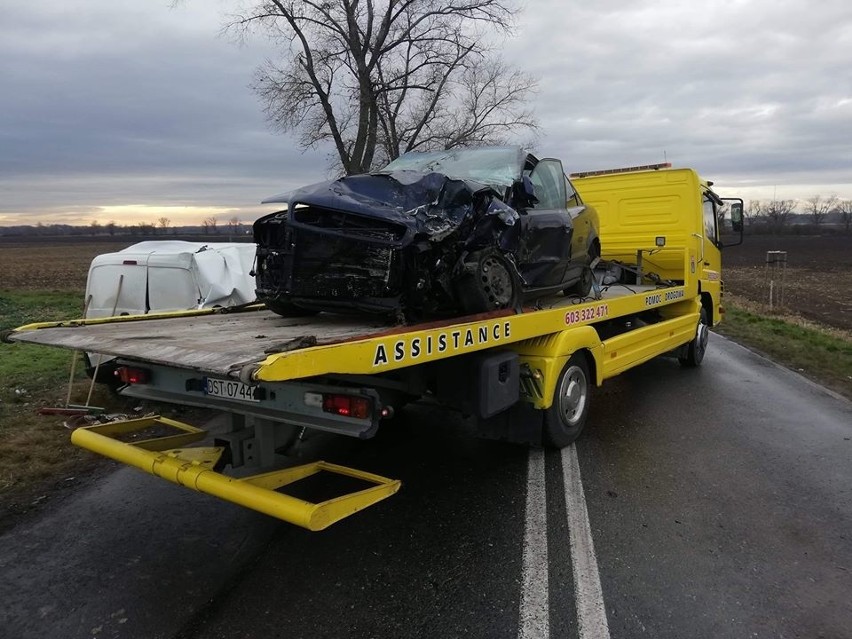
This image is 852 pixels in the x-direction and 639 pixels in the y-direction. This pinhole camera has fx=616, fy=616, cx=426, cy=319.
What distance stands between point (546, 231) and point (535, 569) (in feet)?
9.90

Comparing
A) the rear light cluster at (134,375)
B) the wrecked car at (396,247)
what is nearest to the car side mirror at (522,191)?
the wrecked car at (396,247)

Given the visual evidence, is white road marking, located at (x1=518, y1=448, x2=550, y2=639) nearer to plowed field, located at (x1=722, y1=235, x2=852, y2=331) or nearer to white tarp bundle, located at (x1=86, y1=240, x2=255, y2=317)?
white tarp bundle, located at (x1=86, y1=240, x2=255, y2=317)

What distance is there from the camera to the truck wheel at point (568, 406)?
16.6 ft

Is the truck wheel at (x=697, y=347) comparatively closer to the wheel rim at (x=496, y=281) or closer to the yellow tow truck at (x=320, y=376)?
the yellow tow truck at (x=320, y=376)

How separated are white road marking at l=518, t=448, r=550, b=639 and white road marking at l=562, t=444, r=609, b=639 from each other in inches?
6.3

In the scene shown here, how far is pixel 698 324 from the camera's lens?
9.35 metres

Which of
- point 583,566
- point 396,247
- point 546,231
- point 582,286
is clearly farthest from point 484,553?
point 582,286

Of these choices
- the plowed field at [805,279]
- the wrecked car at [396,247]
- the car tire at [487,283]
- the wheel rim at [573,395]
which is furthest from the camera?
the plowed field at [805,279]

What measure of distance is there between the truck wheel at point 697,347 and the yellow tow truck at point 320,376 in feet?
9.04

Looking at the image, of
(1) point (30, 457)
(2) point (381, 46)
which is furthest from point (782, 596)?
(2) point (381, 46)

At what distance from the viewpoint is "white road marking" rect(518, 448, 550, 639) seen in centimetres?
290

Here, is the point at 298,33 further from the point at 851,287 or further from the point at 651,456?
the point at 851,287

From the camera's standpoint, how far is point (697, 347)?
30.9 ft

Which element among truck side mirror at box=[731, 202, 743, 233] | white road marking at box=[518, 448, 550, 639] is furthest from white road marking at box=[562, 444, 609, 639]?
truck side mirror at box=[731, 202, 743, 233]
